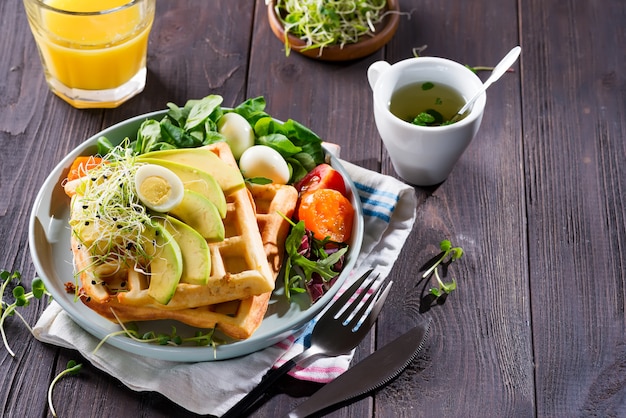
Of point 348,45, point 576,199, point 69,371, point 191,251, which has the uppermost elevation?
point 191,251

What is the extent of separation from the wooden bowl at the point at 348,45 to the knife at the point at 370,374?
1035 mm

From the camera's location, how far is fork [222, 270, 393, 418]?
6.63ft

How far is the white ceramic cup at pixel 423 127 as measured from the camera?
2303 mm

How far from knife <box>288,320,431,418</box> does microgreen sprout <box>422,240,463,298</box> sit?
0.53ft

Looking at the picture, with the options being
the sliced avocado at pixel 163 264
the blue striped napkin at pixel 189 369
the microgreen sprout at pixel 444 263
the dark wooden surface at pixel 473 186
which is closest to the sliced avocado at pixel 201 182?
the sliced avocado at pixel 163 264

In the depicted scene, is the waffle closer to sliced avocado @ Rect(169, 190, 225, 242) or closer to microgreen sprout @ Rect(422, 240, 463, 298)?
sliced avocado @ Rect(169, 190, 225, 242)

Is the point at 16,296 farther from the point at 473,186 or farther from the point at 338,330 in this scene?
the point at 473,186

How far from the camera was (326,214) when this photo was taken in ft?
7.18

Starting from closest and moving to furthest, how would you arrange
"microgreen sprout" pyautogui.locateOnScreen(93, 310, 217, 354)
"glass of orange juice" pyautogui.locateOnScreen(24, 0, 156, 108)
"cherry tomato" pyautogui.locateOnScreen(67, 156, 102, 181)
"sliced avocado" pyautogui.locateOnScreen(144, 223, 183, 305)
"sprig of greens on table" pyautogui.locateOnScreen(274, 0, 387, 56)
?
1. "sliced avocado" pyautogui.locateOnScreen(144, 223, 183, 305)
2. "microgreen sprout" pyautogui.locateOnScreen(93, 310, 217, 354)
3. "cherry tomato" pyautogui.locateOnScreen(67, 156, 102, 181)
4. "glass of orange juice" pyautogui.locateOnScreen(24, 0, 156, 108)
5. "sprig of greens on table" pyautogui.locateOnScreen(274, 0, 387, 56)

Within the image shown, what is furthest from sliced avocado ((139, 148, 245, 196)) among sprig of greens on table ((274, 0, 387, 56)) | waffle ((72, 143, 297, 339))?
sprig of greens on table ((274, 0, 387, 56))

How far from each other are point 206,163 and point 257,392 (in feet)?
1.86

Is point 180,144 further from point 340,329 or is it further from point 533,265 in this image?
point 533,265

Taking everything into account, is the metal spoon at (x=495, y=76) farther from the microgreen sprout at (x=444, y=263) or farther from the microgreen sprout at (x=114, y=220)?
the microgreen sprout at (x=114, y=220)

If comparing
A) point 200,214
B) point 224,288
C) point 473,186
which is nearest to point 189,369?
point 224,288
